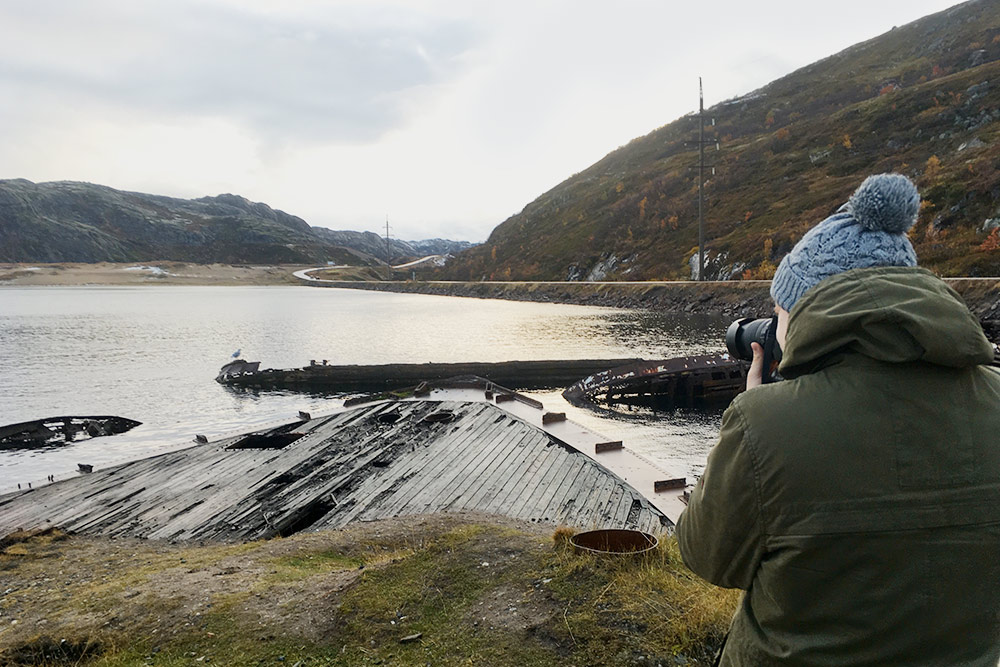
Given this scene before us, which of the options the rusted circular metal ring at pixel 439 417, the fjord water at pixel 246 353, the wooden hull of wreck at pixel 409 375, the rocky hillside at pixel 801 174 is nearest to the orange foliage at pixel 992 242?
the rocky hillside at pixel 801 174

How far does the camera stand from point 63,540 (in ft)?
35.5

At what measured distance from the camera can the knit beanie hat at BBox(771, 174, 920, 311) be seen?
1.81 m

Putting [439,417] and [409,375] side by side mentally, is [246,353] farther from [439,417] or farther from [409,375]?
[439,417]

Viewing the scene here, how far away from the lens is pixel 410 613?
17.5 feet

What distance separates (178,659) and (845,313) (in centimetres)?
580

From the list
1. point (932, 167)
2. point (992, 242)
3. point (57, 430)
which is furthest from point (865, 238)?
point (932, 167)

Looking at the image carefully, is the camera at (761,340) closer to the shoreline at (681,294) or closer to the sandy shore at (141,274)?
the shoreline at (681,294)

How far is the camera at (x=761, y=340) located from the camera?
2.21 metres

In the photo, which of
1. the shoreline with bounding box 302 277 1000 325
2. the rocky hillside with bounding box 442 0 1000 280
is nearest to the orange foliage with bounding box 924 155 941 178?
the rocky hillside with bounding box 442 0 1000 280

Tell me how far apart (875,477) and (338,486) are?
12.2 metres

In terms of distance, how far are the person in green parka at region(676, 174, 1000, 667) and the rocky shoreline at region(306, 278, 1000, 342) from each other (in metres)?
27.7

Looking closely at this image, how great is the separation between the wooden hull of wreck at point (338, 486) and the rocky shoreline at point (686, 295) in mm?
20921

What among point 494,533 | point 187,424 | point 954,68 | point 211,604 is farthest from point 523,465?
point 954,68

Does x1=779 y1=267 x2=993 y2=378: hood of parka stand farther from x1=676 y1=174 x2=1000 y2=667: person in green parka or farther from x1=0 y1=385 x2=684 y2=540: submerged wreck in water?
x1=0 y1=385 x2=684 y2=540: submerged wreck in water
